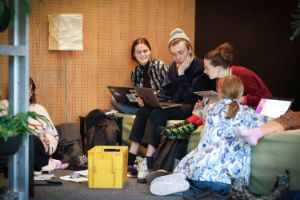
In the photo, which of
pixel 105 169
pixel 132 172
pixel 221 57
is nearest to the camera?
pixel 105 169

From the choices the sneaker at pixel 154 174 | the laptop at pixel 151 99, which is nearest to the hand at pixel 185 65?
the laptop at pixel 151 99

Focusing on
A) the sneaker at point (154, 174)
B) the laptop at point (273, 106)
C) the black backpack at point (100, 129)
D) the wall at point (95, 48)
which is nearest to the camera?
the laptop at point (273, 106)

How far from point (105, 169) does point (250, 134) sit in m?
1.24

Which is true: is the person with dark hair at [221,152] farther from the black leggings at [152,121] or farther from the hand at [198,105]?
the black leggings at [152,121]

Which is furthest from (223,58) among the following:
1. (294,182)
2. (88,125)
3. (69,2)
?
(69,2)

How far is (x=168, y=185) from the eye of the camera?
395 centimetres

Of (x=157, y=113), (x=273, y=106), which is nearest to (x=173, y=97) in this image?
(x=157, y=113)

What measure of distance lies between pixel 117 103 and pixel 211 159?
196 centimetres

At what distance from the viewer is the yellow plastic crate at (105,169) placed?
428 centimetres

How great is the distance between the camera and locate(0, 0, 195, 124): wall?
579cm

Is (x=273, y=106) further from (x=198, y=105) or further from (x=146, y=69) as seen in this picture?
(x=146, y=69)

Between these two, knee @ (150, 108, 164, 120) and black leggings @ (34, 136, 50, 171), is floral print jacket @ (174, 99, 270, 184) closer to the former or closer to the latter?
knee @ (150, 108, 164, 120)

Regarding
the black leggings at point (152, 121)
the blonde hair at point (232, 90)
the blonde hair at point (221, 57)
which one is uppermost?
the blonde hair at point (221, 57)

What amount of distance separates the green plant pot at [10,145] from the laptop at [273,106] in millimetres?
2368
